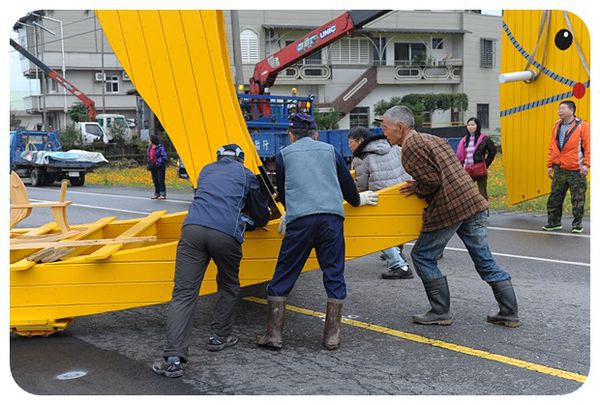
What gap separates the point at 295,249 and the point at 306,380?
3.49 feet

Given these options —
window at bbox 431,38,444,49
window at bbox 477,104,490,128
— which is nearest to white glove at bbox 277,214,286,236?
window at bbox 431,38,444,49

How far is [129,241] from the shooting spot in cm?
602

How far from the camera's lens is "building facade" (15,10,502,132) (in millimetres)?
41625

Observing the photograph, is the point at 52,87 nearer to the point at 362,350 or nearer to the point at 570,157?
the point at 570,157

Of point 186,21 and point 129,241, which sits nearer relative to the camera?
point 186,21

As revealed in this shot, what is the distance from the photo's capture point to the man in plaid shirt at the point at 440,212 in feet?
18.2

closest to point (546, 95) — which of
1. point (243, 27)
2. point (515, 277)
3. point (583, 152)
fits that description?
point (583, 152)

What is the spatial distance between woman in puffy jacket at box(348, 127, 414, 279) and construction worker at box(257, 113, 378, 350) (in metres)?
2.16

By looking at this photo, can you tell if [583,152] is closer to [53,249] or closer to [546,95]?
[546,95]

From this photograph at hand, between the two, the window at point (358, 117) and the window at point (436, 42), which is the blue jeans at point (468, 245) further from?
the window at point (436, 42)

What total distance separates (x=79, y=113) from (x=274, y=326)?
4335cm

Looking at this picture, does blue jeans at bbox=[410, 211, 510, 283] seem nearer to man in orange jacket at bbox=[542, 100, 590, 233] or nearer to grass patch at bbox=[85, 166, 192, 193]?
man in orange jacket at bbox=[542, 100, 590, 233]

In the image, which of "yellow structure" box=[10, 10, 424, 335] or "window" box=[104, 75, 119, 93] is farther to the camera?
"window" box=[104, 75, 119, 93]

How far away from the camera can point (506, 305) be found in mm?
5668
